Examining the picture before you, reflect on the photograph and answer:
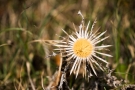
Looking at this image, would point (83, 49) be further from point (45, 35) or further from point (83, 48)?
point (45, 35)

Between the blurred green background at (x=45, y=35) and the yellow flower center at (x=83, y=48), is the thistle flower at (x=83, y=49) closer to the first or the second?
the yellow flower center at (x=83, y=48)

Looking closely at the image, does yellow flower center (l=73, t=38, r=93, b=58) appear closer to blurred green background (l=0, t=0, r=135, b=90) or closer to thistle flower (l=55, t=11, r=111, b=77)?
thistle flower (l=55, t=11, r=111, b=77)

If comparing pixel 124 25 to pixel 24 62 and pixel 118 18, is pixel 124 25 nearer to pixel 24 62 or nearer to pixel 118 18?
pixel 118 18

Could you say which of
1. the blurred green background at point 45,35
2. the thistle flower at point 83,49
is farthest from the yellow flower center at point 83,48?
the blurred green background at point 45,35

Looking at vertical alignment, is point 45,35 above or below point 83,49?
above

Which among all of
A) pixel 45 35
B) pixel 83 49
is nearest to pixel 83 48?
pixel 83 49

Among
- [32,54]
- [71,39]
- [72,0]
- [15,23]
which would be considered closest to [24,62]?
[32,54]

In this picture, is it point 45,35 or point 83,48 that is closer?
point 83,48
